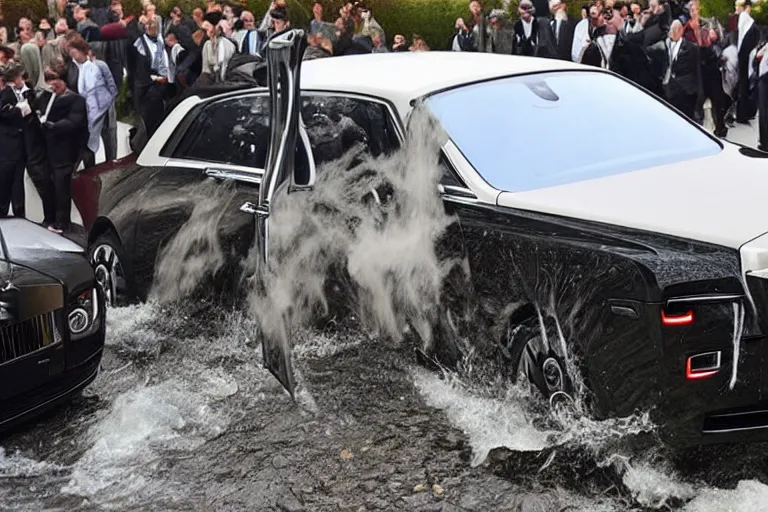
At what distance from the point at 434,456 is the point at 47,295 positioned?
1.85m

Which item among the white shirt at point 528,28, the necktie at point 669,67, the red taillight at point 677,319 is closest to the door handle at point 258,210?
the red taillight at point 677,319

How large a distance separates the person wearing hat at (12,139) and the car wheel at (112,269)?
380 centimetres

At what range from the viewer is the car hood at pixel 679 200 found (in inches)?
159

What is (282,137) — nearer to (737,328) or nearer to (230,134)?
(230,134)

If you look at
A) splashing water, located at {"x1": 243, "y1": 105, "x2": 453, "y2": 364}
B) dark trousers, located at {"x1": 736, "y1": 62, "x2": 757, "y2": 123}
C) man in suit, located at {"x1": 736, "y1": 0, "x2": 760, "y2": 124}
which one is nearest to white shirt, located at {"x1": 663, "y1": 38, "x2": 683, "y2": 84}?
man in suit, located at {"x1": 736, "y1": 0, "x2": 760, "y2": 124}

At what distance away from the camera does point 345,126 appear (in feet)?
18.2

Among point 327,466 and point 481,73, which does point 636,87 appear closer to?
point 481,73

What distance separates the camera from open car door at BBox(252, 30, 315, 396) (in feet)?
16.1

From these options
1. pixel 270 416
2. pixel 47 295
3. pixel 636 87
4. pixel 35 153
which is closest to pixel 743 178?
pixel 636 87

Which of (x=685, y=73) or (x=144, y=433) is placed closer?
(x=144, y=433)

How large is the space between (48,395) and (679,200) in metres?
2.85

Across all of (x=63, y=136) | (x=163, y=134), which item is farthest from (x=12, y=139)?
(x=163, y=134)

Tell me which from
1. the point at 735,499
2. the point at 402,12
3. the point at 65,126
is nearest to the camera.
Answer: the point at 735,499

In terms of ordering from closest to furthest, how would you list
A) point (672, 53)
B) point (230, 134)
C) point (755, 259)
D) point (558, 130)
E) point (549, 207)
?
point (755, 259) < point (549, 207) < point (558, 130) < point (230, 134) < point (672, 53)
